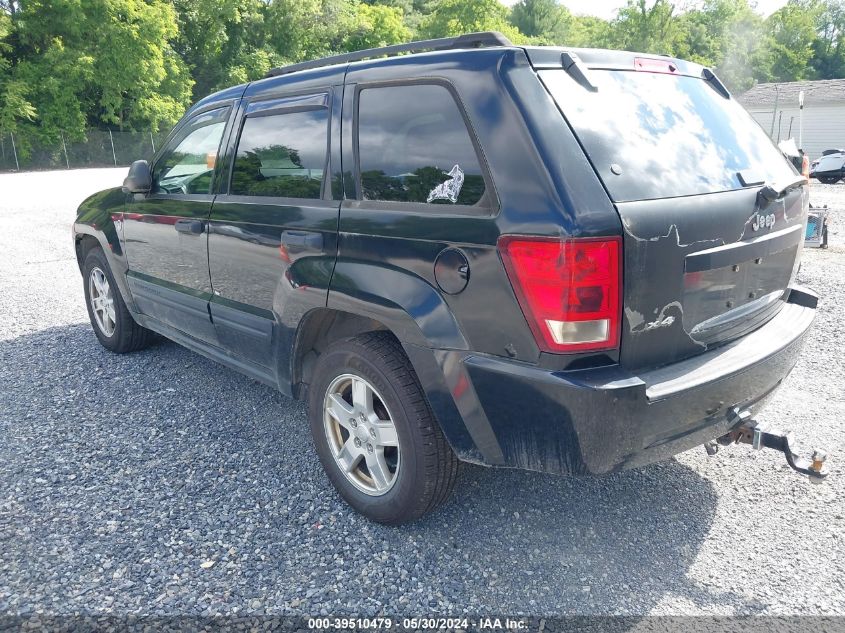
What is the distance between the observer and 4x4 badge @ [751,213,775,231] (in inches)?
104

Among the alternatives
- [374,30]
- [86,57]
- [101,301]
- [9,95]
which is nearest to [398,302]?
[101,301]

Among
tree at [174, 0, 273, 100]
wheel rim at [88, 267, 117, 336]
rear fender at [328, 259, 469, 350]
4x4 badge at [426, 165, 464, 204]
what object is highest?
tree at [174, 0, 273, 100]

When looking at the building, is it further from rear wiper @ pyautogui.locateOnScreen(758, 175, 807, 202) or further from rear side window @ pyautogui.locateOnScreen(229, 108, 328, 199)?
rear side window @ pyautogui.locateOnScreen(229, 108, 328, 199)

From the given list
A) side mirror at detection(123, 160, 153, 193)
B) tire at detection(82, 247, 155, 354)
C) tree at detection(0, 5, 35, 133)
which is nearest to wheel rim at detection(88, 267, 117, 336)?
tire at detection(82, 247, 155, 354)

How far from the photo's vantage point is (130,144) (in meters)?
40.8

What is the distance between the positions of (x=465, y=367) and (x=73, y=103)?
42.1m

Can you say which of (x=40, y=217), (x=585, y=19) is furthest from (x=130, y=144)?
(x=585, y=19)

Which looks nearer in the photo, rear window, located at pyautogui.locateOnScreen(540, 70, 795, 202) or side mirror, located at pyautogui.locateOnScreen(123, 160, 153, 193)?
rear window, located at pyautogui.locateOnScreen(540, 70, 795, 202)

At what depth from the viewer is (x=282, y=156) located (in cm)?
333

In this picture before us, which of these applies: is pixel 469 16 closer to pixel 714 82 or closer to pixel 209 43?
pixel 209 43

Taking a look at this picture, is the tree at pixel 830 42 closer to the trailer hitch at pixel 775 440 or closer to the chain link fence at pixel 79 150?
the chain link fence at pixel 79 150

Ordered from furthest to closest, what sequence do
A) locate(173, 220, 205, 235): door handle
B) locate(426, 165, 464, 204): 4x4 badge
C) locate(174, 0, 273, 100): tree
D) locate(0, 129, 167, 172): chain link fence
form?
locate(174, 0, 273, 100): tree < locate(0, 129, 167, 172): chain link fence < locate(173, 220, 205, 235): door handle < locate(426, 165, 464, 204): 4x4 badge

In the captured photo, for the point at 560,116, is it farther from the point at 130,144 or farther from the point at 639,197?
the point at 130,144

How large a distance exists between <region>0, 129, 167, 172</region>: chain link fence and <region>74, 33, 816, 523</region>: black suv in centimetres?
3811
